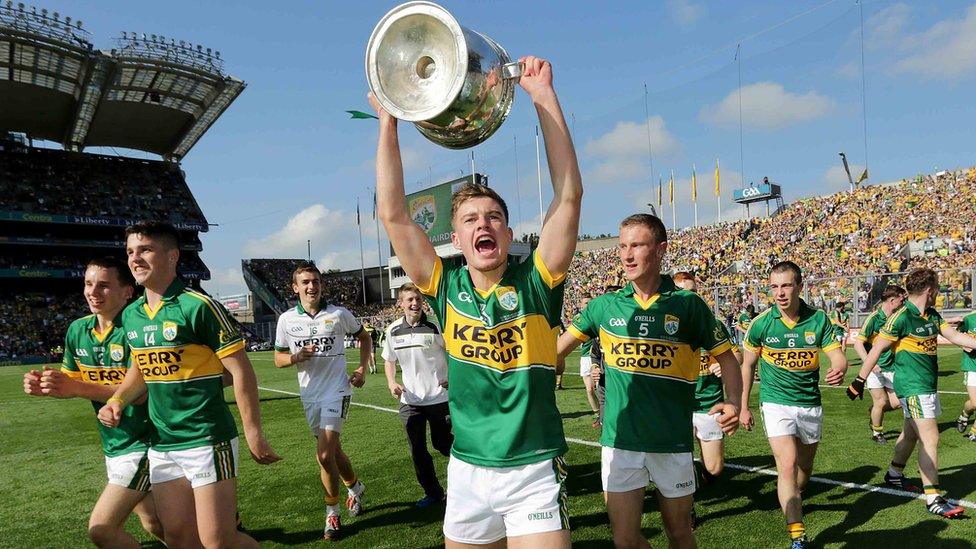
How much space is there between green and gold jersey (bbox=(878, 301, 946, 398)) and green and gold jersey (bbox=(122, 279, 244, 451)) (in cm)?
609

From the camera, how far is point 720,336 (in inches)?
160

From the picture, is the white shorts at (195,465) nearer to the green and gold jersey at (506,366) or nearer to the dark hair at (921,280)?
the green and gold jersey at (506,366)

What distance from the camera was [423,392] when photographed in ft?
21.6

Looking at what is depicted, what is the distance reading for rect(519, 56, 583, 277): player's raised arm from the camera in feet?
8.82

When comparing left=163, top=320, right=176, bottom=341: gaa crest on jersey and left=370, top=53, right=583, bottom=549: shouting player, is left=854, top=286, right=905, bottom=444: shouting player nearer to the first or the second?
left=370, top=53, right=583, bottom=549: shouting player

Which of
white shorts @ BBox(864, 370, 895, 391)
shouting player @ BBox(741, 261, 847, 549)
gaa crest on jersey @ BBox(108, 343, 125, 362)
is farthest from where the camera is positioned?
white shorts @ BBox(864, 370, 895, 391)

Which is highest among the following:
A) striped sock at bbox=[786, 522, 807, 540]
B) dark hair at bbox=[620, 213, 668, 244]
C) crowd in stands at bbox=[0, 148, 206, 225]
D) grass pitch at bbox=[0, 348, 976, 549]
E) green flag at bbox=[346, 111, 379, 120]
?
crowd in stands at bbox=[0, 148, 206, 225]

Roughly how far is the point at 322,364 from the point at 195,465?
267 centimetres

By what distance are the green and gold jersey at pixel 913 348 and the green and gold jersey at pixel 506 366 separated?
5046mm

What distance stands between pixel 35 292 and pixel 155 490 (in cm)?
5614

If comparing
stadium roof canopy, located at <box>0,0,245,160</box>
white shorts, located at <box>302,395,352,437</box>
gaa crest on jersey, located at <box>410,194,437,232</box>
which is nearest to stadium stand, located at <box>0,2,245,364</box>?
stadium roof canopy, located at <box>0,0,245,160</box>

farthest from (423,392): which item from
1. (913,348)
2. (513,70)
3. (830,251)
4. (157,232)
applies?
(830,251)

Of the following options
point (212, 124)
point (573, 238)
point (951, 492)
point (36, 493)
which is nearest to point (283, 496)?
point (36, 493)

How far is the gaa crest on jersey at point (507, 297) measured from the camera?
282cm
